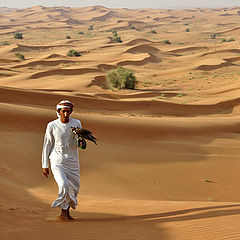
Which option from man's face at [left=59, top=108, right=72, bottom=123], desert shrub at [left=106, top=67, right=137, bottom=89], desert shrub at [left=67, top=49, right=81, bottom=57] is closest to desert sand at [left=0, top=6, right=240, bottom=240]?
desert shrub at [left=106, top=67, right=137, bottom=89]

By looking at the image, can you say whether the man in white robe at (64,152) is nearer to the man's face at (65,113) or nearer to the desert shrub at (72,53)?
the man's face at (65,113)

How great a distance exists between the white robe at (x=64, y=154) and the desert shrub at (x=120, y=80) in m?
22.5

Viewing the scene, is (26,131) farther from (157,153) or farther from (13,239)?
(13,239)

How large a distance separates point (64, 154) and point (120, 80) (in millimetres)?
Answer: 22867

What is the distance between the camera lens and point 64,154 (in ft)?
19.4

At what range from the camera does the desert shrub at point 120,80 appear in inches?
1118

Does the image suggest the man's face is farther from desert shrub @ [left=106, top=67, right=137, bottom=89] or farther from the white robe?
desert shrub @ [left=106, top=67, right=137, bottom=89]

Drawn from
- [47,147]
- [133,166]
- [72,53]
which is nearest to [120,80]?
[133,166]

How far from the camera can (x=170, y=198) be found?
359 inches

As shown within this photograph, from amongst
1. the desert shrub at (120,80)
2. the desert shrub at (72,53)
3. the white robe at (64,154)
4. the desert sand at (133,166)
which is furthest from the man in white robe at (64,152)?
the desert shrub at (72,53)

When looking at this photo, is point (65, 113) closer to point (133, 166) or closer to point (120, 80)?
point (133, 166)

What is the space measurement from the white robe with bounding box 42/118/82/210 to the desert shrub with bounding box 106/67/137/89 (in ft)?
73.8

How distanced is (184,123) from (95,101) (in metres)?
6.09

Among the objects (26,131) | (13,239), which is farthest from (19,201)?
(26,131)
